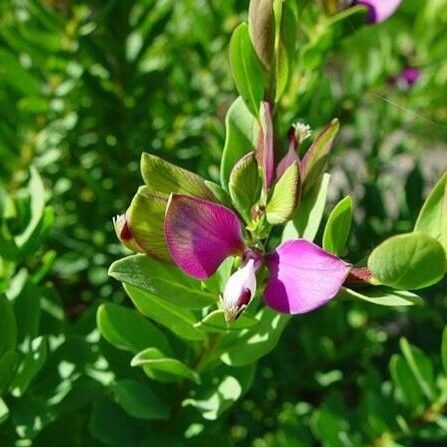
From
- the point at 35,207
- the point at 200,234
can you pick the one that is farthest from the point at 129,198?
the point at 200,234

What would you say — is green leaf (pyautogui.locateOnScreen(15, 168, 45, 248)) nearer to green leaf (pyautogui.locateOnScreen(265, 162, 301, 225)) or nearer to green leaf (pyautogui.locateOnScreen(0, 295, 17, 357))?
green leaf (pyautogui.locateOnScreen(0, 295, 17, 357))

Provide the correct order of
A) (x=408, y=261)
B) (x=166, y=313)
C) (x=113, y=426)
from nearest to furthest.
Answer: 1. (x=408, y=261)
2. (x=166, y=313)
3. (x=113, y=426)

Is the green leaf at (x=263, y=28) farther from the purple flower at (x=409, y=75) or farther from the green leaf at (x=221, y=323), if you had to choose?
the purple flower at (x=409, y=75)

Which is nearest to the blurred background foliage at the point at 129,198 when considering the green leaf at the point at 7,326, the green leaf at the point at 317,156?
the green leaf at the point at 7,326

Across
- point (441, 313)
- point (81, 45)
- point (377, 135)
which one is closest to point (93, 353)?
point (81, 45)

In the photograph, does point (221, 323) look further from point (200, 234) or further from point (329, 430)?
point (329, 430)

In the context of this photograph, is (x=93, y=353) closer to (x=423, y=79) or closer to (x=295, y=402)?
(x=295, y=402)
